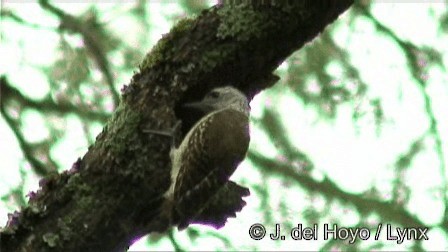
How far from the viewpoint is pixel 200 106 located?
4301mm

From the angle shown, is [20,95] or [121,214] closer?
[121,214]

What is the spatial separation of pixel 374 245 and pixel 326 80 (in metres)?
1.26

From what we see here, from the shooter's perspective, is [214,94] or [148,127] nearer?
[148,127]

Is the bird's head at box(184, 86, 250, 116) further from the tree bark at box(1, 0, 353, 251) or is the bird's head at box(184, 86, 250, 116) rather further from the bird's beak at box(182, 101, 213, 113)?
the tree bark at box(1, 0, 353, 251)

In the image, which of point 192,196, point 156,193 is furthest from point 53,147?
point 156,193

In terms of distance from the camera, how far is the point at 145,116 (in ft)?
12.8

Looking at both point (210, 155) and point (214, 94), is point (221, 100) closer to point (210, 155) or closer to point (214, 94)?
point (214, 94)

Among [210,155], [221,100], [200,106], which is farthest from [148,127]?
[210,155]

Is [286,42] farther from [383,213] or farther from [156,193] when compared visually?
[383,213]

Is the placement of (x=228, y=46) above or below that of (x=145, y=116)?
above

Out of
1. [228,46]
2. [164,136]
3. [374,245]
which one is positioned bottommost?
[164,136]

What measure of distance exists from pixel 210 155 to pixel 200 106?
1.38ft

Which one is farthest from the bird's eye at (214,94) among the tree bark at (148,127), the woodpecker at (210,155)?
the tree bark at (148,127)

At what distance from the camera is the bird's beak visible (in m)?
4.16
